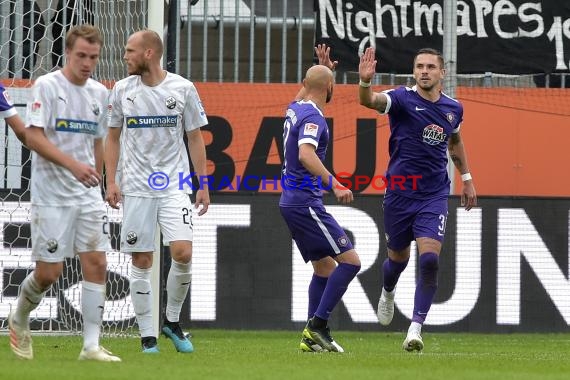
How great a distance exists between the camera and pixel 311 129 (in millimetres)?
9562

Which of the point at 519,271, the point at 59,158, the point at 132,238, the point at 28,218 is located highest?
the point at 59,158

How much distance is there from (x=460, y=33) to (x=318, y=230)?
23.2 ft

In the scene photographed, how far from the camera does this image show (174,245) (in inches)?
359

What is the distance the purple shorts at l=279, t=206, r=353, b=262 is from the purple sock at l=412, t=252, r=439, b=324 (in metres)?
0.60

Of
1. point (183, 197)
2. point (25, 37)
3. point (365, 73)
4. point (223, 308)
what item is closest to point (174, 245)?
point (183, 197)

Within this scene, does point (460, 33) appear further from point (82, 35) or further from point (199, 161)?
point (82, 35)

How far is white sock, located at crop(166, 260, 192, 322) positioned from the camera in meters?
9.29

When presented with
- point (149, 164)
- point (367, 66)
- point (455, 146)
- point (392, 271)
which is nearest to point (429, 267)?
point (392, 271)

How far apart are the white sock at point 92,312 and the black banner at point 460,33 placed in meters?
8.68

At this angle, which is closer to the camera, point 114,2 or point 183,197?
point 183,197

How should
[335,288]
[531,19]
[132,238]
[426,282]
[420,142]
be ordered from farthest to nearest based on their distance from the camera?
[531,19] → [420,142] → [426,282] → [335,288] → [132,238]

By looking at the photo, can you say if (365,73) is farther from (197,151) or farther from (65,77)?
(65,77)

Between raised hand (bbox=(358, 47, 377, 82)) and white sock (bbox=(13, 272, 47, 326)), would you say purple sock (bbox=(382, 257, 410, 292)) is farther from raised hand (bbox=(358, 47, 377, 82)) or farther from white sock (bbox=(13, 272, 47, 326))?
white sock (bbox=(13, 272, 47, 326))

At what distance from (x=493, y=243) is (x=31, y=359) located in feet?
20.7
